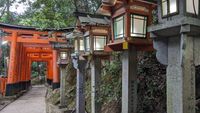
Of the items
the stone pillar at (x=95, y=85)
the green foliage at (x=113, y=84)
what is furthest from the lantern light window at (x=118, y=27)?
the green foliage at (x=113, y=84)

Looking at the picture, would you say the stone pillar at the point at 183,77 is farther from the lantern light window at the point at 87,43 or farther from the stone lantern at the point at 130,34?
the lantern light window at the point at 87,43

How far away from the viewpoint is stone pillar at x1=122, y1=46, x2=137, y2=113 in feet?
14.9

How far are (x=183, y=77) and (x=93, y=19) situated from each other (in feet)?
13.1

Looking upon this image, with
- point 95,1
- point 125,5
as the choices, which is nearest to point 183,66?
point 125,5

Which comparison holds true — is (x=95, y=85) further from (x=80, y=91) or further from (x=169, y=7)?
(x=169, y=7)

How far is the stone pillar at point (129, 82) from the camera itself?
14.9 feet

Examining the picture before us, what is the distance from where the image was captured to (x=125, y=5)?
14.5ft

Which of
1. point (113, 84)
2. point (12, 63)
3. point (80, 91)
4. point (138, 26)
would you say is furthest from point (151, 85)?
point (12, 63)

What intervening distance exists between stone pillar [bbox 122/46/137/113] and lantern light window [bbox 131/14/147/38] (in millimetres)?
343

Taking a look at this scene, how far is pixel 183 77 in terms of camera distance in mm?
3180

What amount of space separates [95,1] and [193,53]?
35.8 feet

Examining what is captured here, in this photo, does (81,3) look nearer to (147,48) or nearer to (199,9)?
(147,48)

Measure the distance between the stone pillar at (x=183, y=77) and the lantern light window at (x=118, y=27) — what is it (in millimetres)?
1377

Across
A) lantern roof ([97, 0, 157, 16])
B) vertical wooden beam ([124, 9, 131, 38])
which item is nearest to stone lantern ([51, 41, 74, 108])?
lantern roof ([97, 0, 157, 16])
